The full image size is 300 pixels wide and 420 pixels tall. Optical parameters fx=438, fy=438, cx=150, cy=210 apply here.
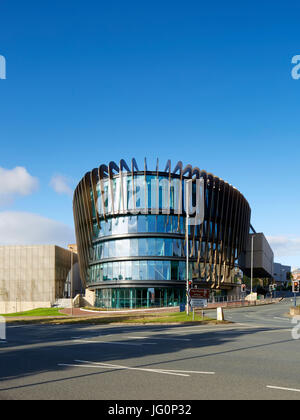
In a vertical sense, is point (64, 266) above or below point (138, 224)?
below

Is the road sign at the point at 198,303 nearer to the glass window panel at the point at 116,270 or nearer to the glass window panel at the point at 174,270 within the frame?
the glass window panel at the point at 174,270

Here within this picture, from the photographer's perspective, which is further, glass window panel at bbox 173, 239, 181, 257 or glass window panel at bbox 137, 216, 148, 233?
glass window panel at bbox 173, 239, 181, 257

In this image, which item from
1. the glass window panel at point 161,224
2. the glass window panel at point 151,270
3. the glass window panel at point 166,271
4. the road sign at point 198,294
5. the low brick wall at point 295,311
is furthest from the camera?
the glass window panel at point 161,224

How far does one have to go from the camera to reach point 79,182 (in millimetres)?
71000

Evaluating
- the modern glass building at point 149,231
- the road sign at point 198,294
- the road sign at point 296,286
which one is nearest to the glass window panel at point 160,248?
the modern glass building at point 149,231

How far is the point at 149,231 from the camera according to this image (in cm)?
6241

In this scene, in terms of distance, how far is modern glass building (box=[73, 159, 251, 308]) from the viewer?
204 ft

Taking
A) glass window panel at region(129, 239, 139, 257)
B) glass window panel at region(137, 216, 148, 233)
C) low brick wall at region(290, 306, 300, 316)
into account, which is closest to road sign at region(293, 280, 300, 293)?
low brick wall at region(290, 306, 300, 316)

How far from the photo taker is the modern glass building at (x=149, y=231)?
62094mm

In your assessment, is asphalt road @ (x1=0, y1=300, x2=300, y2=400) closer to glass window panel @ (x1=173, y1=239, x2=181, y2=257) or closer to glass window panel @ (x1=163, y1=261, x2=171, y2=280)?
glass window panel @ (x1=163, y1=261, x2=171, y2=280)

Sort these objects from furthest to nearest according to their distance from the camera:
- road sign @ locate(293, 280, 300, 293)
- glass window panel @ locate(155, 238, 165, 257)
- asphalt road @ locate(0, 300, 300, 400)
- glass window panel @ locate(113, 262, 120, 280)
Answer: glass window panel @ locate(113, 262, 120, 280)
glass window panel @ locate(155, 238, 165, 257)
road sign @ locate(293, 280, 300, 293)
asphalt road @ locate(0, 300, 300, 400)

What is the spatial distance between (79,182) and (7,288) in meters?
29.8
